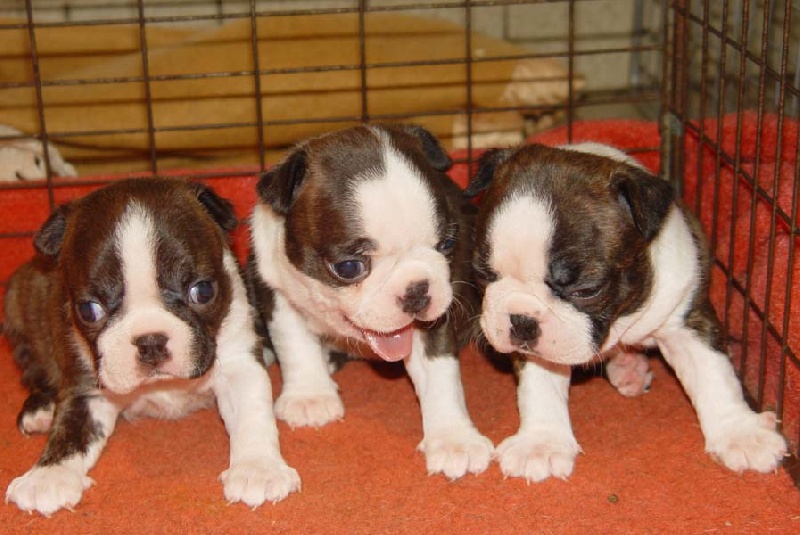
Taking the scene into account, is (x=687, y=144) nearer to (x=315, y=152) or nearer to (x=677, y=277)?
(x=677, y=277)

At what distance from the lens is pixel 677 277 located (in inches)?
173

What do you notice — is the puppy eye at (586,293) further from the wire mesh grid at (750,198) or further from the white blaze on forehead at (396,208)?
the wire mesh grid at (750,198)

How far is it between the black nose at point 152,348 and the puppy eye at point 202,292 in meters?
0.28

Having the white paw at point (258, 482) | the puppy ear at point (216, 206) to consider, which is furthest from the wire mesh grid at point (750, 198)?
the puppy ear at point (216, 206)

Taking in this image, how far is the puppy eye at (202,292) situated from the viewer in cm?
429

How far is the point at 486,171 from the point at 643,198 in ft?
2.29

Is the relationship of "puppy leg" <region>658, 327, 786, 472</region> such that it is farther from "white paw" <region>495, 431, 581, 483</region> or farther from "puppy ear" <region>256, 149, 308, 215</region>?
"puppy ear" <region>256, 149, 308, 215</region>

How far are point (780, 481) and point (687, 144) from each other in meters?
2.18

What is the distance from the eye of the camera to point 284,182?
4.39 meters

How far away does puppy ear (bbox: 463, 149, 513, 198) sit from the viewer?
4.55m

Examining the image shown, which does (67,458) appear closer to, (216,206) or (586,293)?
(216,206)

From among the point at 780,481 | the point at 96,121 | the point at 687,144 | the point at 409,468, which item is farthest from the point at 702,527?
the point at 96,121

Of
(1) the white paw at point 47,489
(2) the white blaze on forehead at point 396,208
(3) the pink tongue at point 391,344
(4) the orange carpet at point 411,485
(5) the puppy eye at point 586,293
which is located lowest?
(4) the orange carpet at point 411,485

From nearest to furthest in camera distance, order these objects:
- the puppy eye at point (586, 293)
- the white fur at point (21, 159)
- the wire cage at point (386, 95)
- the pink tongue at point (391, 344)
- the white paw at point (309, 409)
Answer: the puppy eye at point (586, 293) → the pink tongue at point (391, 344) → the white paw at point (309, 409) → the wire cage at point (386, 95) → the white fur at point (21, 159)
